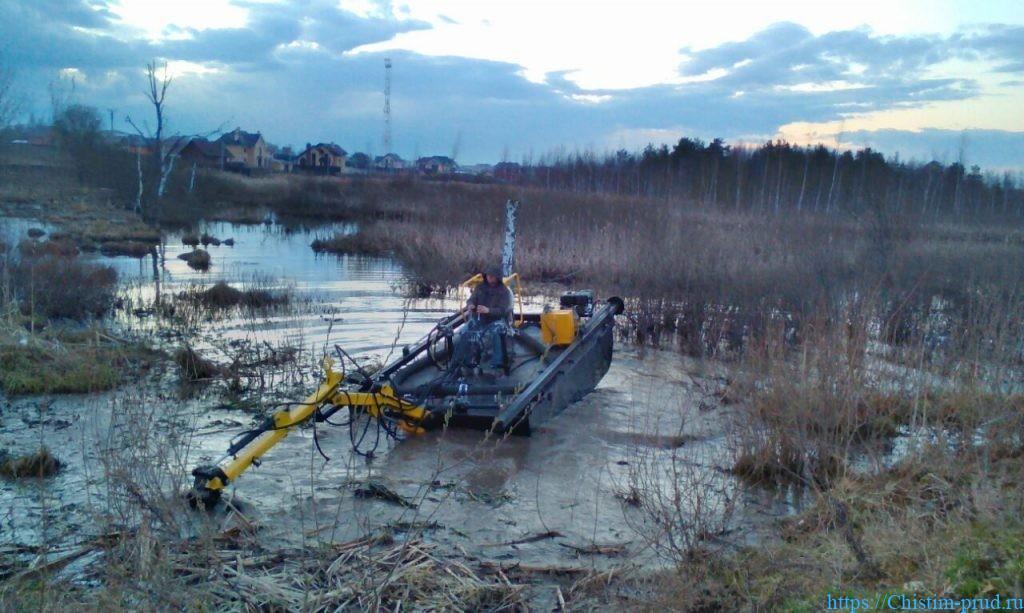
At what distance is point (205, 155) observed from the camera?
7212 centimetres

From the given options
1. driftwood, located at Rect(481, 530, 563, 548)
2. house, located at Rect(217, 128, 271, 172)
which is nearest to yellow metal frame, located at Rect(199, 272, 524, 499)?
driftwood, located at Rect(481, 530, 563, 548)

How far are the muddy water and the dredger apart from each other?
0.31 metres

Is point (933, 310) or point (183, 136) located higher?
point (183, 136)

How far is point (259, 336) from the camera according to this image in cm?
1504

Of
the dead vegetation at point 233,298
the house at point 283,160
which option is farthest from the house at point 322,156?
the dead vegetation at point 233,298

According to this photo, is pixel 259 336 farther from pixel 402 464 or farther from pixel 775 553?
pixel 775 553

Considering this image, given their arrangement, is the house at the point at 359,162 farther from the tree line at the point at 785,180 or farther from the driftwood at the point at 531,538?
the driftwood at the point at 531,538

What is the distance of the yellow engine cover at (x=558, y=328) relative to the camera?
436 inches

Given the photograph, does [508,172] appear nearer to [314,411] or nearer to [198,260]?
[198,260]

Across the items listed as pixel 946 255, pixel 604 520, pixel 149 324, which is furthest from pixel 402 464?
pixel 946 255

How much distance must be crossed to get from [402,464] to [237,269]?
17825 mm

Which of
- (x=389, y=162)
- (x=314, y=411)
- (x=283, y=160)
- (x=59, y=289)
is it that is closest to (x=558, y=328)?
(x=314, y=411)

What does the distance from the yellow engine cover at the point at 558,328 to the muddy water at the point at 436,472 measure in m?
0.96

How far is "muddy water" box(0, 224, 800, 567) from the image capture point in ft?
20.4
